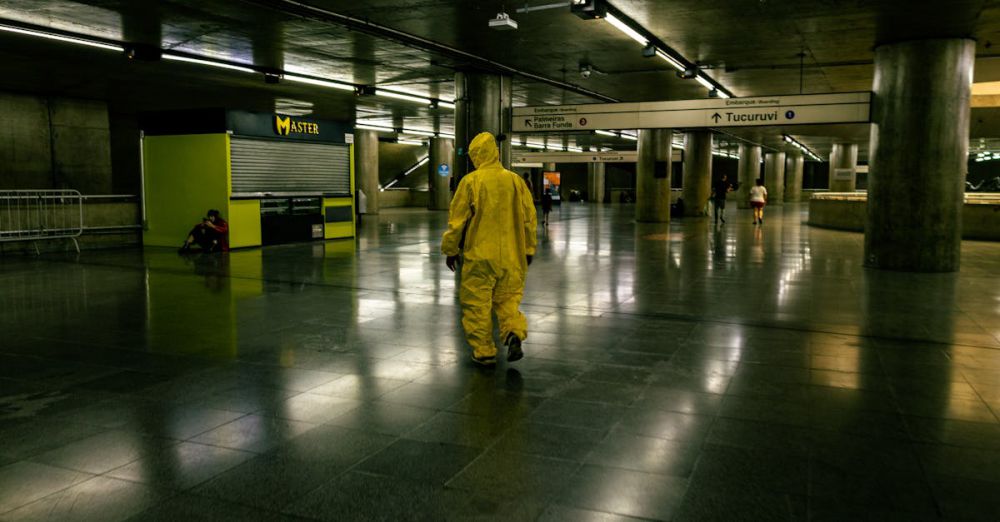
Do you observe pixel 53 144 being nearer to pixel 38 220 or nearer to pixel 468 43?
pixel 38 220

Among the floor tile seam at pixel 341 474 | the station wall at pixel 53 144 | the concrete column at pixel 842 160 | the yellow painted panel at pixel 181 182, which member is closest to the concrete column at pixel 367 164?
the station wall at pixel 53 144

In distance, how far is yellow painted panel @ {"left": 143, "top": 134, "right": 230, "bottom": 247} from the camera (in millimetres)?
14688

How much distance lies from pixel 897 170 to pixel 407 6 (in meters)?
8.24

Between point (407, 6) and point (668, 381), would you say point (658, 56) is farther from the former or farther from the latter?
point (668, 381)

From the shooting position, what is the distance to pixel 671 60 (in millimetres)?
13922

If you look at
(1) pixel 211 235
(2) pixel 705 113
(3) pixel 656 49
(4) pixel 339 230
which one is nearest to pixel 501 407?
(3) pixel 656 49

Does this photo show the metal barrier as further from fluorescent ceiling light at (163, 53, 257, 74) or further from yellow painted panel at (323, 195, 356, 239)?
yellow painted panel at (323, 195, 356, 239)

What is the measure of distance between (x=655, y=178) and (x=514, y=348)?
20.6 m

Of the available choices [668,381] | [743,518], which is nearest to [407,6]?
[668,381]

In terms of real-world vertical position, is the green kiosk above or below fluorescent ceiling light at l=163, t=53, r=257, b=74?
below

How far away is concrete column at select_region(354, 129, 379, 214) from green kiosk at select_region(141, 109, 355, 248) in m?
16.1

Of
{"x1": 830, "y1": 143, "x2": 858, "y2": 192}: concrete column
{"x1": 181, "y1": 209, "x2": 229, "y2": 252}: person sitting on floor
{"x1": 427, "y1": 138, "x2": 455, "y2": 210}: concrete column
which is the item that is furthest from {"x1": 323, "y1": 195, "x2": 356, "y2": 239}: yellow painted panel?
{"x1": 830, "y1": 143, "x2": 858, "y2": 192}: concrete column

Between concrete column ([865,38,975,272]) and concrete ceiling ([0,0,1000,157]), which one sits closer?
concrete ceiling ([0,0,1000,157])

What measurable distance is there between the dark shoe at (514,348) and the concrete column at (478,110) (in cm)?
982
